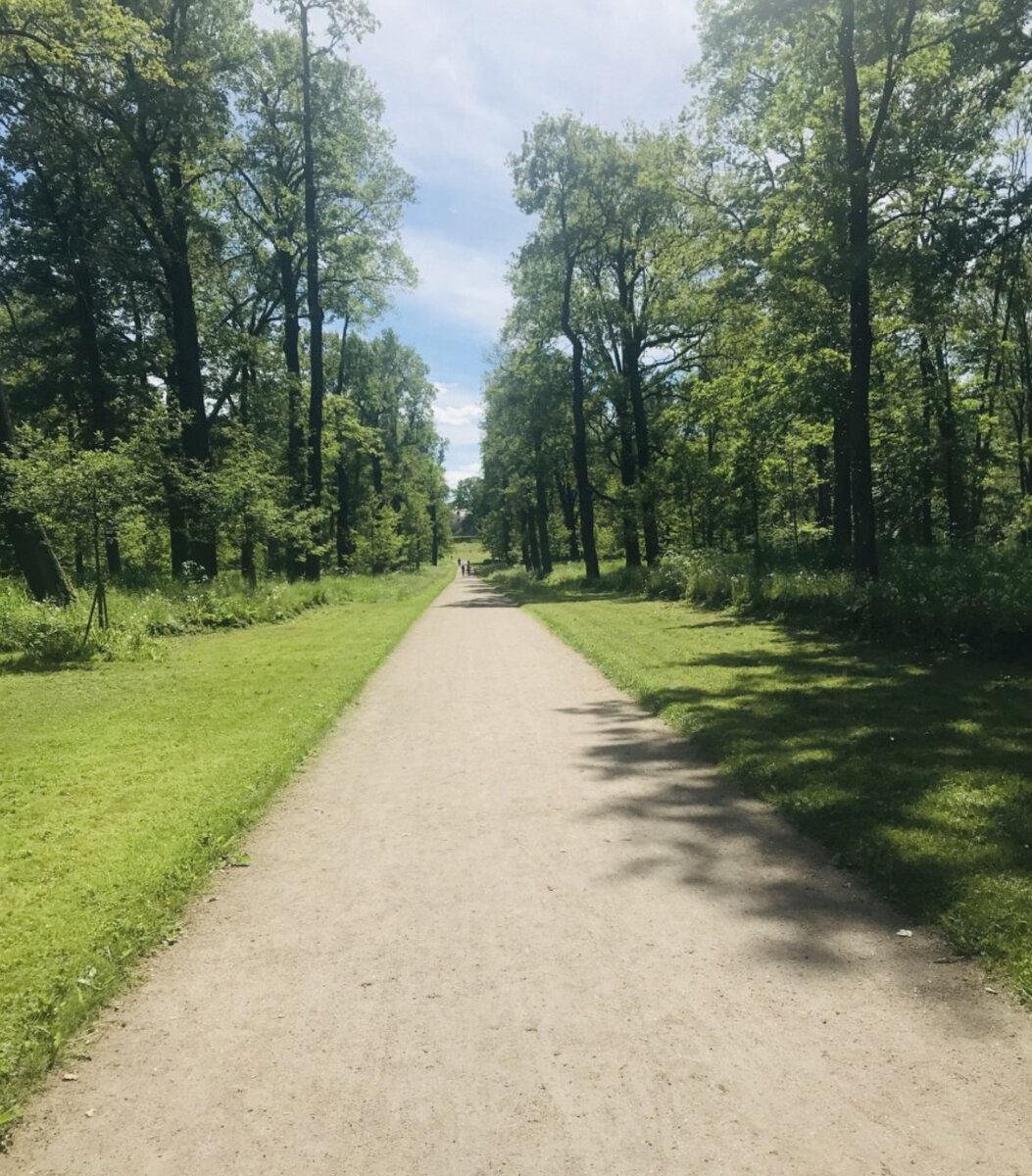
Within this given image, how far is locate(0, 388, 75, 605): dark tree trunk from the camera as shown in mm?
13586

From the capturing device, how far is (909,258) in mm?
12297

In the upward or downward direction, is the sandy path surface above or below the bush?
below

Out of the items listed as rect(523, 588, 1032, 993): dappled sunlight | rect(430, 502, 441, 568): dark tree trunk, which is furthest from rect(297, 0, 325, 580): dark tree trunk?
rect(430, 502, 441, 568): dark tree trunk

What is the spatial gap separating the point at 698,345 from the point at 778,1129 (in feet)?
105

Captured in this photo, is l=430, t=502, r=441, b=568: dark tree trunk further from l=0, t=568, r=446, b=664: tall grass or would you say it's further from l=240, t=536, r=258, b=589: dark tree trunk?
l=0, t=568, r=446, b=664: tall grass

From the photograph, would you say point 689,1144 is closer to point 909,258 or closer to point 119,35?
point 909,258

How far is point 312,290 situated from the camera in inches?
1053

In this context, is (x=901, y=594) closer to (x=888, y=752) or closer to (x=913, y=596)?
(x=913, y=596)

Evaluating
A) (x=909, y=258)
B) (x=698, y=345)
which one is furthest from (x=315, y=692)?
(x=698, y=345)

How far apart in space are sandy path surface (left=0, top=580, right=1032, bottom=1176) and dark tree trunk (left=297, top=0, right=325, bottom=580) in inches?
810

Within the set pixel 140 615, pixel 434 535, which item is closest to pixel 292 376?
pixel 140 615

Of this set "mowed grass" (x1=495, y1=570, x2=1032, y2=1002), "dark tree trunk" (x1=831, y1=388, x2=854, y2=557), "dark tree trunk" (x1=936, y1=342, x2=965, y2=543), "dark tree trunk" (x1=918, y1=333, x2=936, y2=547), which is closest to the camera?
"mowed grass" (x1=495, y1=570, x2=1032, y2=1002)

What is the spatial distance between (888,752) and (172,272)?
22.2 metres

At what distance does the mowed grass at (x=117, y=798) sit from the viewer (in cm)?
338
